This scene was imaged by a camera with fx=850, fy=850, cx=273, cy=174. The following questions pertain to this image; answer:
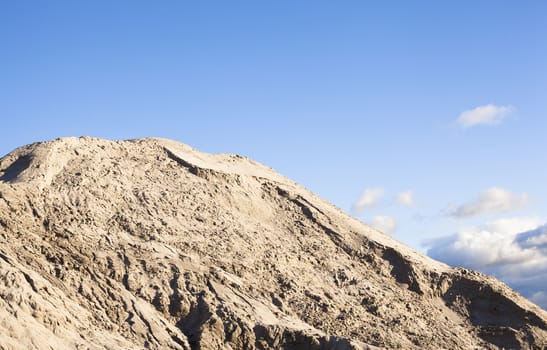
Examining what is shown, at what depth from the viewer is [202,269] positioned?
3138cm

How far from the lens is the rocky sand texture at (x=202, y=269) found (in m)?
28.0

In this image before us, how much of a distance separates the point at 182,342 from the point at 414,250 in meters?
15.6

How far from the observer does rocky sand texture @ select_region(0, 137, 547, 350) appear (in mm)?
28000

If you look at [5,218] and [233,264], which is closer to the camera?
[5,218]

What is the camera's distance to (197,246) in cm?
3284

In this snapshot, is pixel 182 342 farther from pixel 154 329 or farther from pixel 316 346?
pixel 316 346

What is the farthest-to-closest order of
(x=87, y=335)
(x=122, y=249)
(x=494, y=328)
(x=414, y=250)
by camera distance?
(x=414, y=250), (x=494, y=328), (x=122, y=249), (x=87, y=335)

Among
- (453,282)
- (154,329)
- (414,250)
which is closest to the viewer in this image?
(154,329)

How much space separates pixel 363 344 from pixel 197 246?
769 centimetres

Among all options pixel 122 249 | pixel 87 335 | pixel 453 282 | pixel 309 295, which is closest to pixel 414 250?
pixel 453 282

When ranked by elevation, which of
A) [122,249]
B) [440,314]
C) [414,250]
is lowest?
[122,249]

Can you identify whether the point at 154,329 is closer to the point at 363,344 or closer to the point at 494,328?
the point at 363,344

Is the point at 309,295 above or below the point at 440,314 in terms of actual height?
below

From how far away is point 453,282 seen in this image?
36.9m
